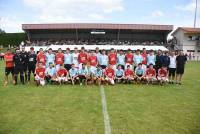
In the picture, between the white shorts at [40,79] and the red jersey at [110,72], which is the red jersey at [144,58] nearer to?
the red jersey at [110,72]

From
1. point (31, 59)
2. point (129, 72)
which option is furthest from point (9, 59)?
point (129, 72)

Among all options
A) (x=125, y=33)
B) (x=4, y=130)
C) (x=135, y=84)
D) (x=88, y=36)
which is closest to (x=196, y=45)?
(x=125, y=33)

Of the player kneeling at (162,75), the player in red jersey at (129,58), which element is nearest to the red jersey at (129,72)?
the player in red jersey at (129,58)

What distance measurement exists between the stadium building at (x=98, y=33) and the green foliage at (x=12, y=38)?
4.86 meters

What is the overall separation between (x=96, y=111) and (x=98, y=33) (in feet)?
154

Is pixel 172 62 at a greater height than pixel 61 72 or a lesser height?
greater

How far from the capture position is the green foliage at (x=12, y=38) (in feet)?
201

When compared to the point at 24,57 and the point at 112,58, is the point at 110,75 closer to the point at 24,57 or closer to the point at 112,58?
the point at 112,58

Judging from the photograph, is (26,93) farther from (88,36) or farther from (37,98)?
(88,36)

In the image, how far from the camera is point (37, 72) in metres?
15.2

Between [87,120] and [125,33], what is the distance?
5001 cm

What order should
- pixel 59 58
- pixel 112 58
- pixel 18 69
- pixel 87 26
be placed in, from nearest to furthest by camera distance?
pixel 18 69 < pixel 59 58 < pixel 112 58 < pixel 87 26

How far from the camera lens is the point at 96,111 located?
30.8ft

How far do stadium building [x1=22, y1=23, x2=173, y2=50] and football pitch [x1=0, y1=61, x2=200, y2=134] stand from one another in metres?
39.7
